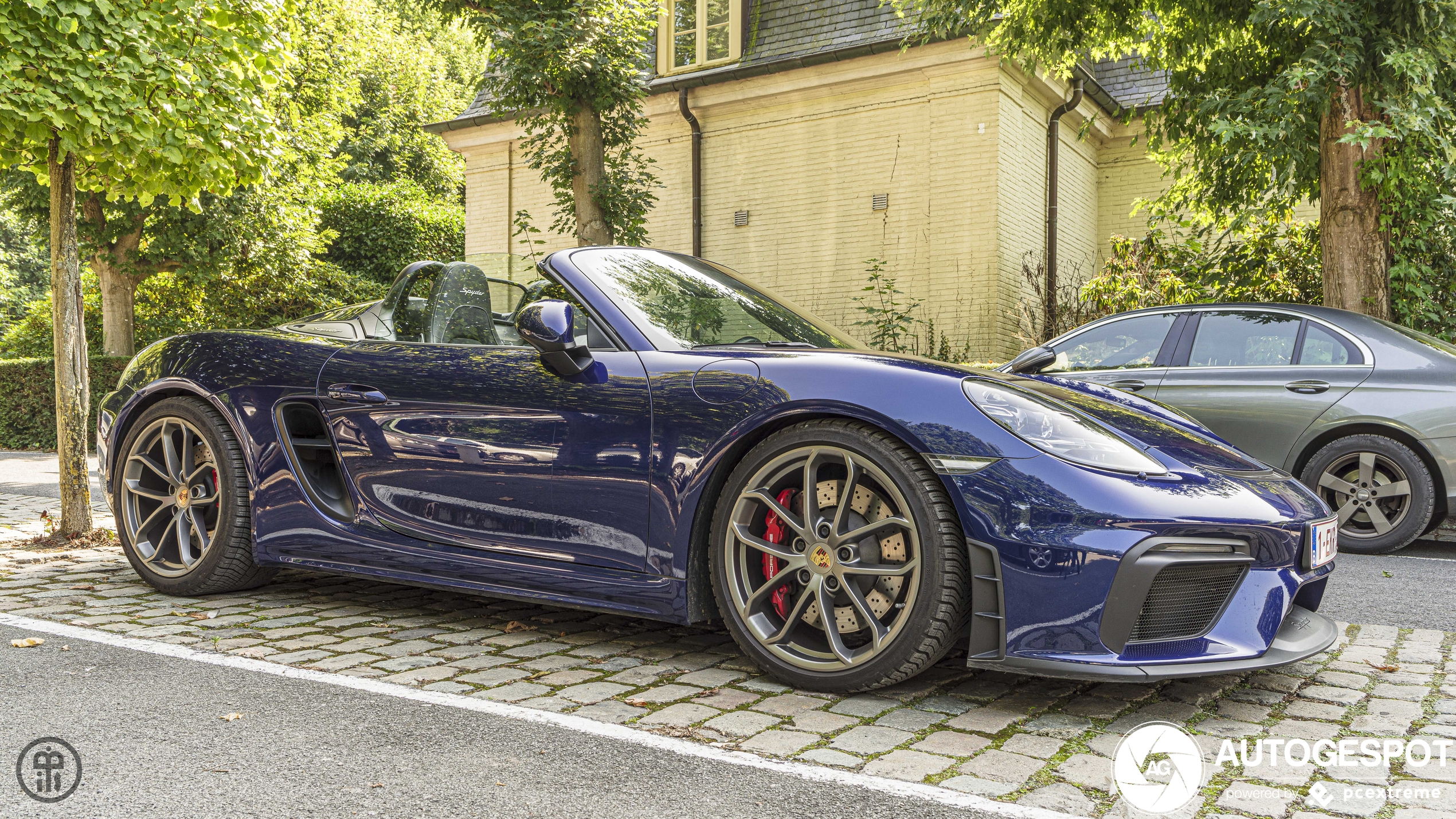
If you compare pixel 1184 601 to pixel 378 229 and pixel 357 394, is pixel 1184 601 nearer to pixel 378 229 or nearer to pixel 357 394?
pixel 357 394

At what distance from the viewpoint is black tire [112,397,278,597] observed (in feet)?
14.3

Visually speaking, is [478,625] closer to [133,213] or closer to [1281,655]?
[1281,655]

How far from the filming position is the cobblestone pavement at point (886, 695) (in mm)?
2477

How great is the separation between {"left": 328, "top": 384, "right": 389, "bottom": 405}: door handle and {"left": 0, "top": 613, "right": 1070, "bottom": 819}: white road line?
3.27 ft

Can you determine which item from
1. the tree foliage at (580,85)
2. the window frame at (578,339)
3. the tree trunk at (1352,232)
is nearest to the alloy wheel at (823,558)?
the window frame at (578,339)

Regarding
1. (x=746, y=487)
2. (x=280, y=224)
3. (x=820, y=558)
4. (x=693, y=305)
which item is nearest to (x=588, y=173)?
(x=280, y=224)

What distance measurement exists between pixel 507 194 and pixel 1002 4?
34.4ft

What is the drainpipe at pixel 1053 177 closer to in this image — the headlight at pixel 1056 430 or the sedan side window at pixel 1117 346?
the sedan side window at pixel 1117 346

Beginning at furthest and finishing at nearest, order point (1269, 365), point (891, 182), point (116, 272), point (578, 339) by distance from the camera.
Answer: point (116, 272), point (891, 182), point (1269, 365), point (578, 339)

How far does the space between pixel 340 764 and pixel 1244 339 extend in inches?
238

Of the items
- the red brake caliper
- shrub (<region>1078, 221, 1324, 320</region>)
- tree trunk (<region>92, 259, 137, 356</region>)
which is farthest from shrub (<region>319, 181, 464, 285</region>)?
the red brake caliper

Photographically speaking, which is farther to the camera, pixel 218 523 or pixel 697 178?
pixel 697 178

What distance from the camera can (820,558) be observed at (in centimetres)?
308

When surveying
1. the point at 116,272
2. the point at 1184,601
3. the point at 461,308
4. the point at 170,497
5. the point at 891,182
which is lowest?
the point at 1184,601
